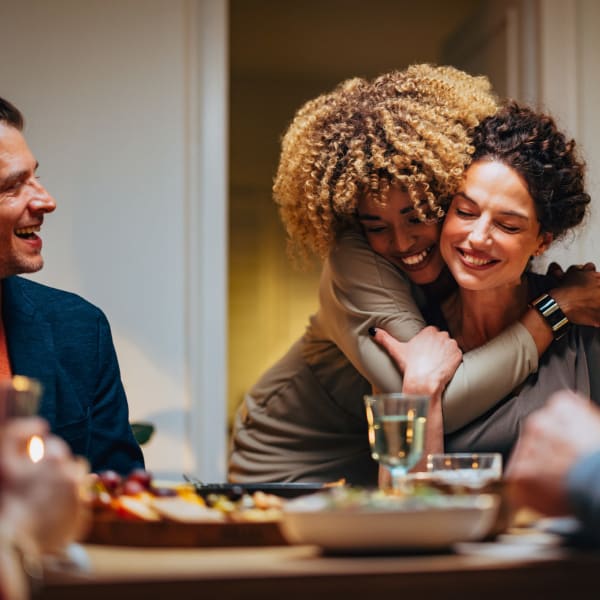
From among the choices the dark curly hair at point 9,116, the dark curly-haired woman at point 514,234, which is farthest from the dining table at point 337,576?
the dark curly hair at point 9,116

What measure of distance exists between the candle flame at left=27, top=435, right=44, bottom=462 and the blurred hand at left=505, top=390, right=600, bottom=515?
461mm

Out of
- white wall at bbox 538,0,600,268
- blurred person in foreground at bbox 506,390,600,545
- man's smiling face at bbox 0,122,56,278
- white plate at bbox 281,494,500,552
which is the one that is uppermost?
white wall at bbox 538,0,600,268

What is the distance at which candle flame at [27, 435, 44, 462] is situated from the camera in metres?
0.90

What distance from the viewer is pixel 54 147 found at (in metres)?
3.46

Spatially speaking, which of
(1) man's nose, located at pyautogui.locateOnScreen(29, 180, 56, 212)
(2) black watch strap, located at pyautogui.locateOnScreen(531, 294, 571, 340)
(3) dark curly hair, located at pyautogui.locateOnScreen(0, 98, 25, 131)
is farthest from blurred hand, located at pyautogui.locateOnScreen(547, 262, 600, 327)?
(3) dark curly hair, located at pyautogui.locateOnScreen(0, 98, 25, 131)

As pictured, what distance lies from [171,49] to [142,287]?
840 mm

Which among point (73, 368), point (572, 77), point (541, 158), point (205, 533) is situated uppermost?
point (572, 77)

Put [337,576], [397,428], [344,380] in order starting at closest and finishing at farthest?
[337,576]
[397,428]
[344,380]

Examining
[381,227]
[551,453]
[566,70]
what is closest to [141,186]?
[381,227]

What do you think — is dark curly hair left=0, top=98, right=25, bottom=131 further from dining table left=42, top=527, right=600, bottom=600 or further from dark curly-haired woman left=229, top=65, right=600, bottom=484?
dining table left=42, top=527, right=600, bottom=600

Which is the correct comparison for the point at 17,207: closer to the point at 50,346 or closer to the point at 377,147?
the point at 50,346

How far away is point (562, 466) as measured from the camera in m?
0.97

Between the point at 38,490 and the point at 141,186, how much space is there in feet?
8.96

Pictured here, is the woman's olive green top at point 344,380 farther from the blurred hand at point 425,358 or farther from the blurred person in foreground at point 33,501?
the blurred person in foreground at point 33,501
